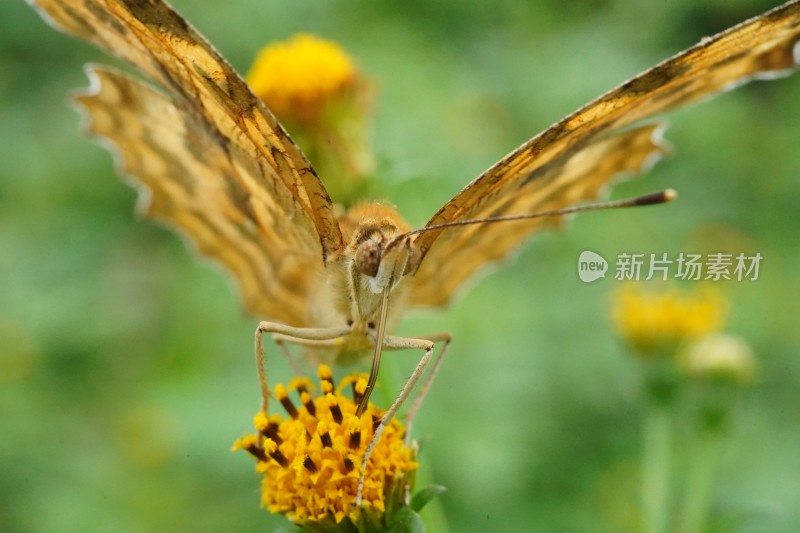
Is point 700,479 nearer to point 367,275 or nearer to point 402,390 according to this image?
point 402,390

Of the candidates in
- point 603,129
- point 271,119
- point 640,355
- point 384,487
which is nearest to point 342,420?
point 384,487

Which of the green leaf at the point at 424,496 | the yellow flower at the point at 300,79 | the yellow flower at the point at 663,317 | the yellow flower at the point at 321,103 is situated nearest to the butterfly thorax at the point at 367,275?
the green leaf at the point at 424,496

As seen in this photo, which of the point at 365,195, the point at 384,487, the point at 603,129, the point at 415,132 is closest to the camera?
the point at 384,487

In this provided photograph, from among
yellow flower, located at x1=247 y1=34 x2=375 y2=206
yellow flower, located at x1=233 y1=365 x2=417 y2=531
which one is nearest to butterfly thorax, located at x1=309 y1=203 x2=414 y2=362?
yellow flower, located at x1=233 y1=365 x2=417 y2=531

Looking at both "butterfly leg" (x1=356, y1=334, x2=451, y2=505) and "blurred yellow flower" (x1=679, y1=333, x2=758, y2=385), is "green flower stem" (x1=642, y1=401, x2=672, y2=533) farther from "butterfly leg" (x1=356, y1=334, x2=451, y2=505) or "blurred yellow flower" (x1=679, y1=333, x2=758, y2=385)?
"butterfly leg" (x1=356, y1=334, x2=451, y2=505)

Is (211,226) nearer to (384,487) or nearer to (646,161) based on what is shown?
(384,487)
